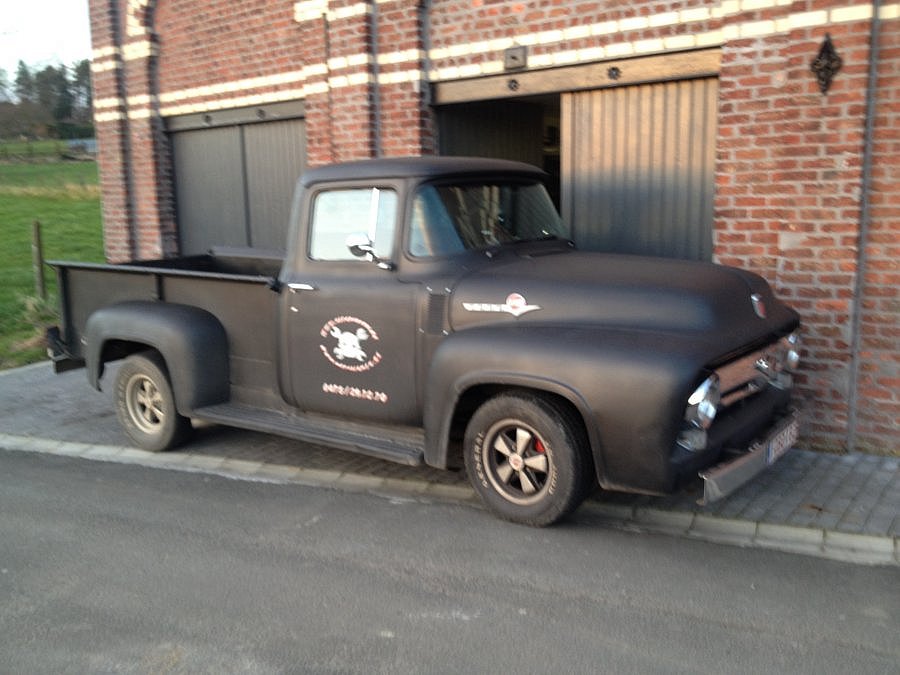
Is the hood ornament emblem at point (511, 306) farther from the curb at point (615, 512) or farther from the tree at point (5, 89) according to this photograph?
the tree at point (5, 89)

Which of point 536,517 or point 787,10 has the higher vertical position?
point 787,10

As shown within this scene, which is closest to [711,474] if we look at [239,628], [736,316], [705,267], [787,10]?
[736,316]

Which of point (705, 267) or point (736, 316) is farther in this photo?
point (705, 267)

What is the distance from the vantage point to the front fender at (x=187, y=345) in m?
6.23

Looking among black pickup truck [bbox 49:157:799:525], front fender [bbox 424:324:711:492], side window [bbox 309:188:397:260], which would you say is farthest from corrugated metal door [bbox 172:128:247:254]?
front fender [bbox 424:324:711:492]

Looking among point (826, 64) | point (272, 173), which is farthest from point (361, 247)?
point (272, 173)

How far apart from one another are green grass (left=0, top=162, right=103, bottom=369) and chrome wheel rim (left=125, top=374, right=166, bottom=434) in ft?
13.8

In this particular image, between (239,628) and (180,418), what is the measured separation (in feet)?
9.85

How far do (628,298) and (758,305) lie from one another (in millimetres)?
889

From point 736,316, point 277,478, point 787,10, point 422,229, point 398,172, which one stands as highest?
point 787,10

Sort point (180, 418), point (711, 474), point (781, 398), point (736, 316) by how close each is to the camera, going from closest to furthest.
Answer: point (711, 474) < point (736, 316) < point (781, 398) < point (180, 418)

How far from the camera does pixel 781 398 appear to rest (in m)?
5.18

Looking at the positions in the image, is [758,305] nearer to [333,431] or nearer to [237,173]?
[333,431]

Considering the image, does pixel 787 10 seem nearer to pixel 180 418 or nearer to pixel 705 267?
pixel 705 267
